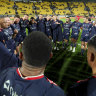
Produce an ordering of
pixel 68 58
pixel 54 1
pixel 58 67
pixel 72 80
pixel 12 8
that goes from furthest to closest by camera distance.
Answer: pixel 54 1 → pixel 12 8 → pixel 68 58 → pixel 58 67 → pixel 72 80

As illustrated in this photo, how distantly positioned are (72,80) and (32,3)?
126 ft

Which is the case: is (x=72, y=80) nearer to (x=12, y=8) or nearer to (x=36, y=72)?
(x=36, y=72)

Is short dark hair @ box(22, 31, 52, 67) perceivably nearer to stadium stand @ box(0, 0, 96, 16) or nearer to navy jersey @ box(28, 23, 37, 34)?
navy jersey @ box(28, 23, 37, 34)

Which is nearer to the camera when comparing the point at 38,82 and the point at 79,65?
the point at 38,82

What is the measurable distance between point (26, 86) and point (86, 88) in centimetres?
58

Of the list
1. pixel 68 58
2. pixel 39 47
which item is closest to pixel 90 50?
pixel 39 47

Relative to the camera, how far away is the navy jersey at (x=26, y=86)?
105 cm

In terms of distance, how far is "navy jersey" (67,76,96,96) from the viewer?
1.08 meters

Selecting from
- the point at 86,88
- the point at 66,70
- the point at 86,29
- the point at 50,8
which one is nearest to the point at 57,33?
the point at 86,29

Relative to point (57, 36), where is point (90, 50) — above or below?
above

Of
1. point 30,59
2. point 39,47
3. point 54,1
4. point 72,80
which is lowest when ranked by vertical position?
point 72,80

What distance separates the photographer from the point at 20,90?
108 centimetres

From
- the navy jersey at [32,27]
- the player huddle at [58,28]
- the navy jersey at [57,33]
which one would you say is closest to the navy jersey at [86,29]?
the player huddle at [58,28]

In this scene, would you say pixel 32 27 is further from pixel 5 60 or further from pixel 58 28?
pixel 5 60
